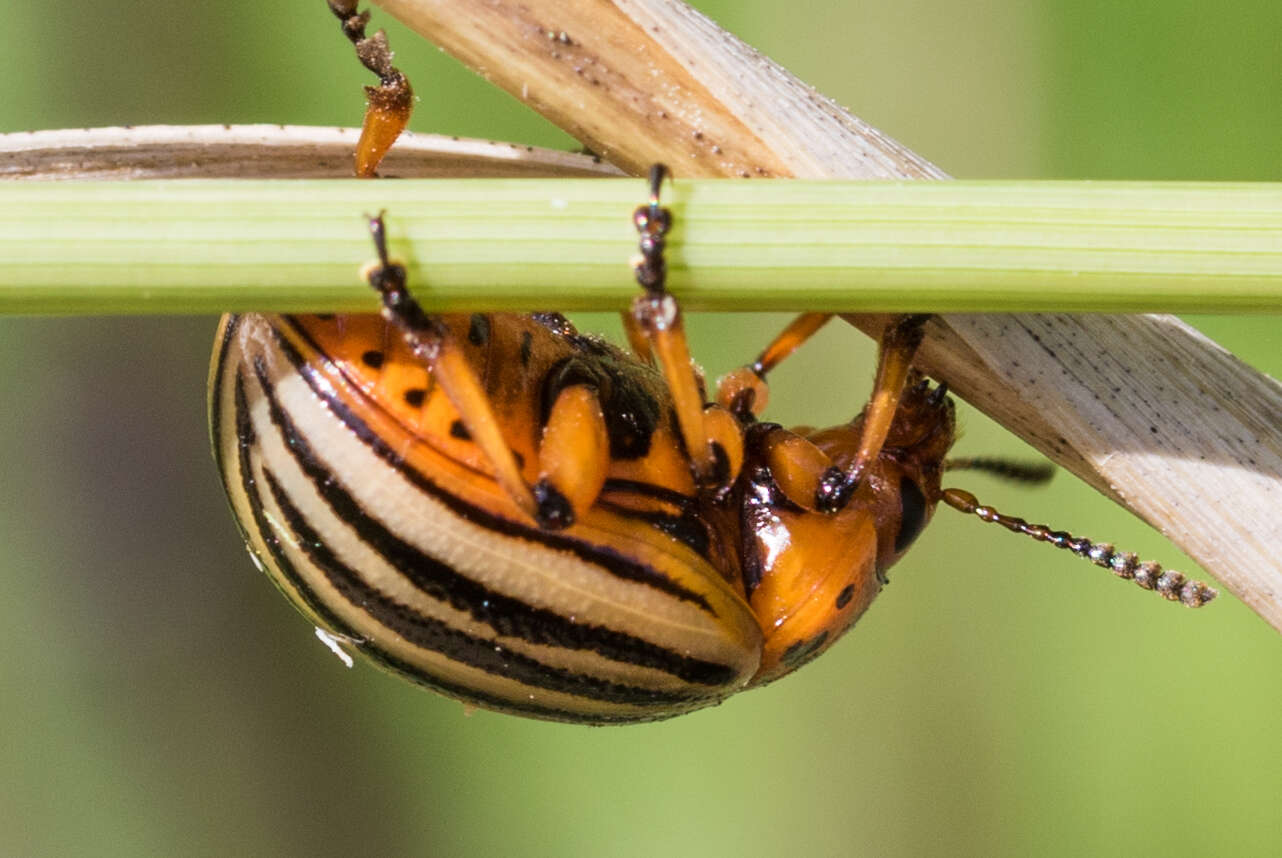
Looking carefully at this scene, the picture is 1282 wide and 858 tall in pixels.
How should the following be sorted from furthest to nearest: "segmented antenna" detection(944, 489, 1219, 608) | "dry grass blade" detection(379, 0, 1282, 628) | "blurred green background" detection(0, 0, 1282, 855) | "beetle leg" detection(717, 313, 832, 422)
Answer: "blurred green background" detection(0, 0, 1282, 855)
"beetle leg" detection(717, 313, 832, 422)
"segmented antenna" detection(944, 489, 1219, 608)
"dry grass blade" detection(379, 0, 1282, 628)

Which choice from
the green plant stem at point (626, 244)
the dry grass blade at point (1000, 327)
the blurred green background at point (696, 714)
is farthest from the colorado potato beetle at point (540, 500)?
the blurred green background at point (696, 714)

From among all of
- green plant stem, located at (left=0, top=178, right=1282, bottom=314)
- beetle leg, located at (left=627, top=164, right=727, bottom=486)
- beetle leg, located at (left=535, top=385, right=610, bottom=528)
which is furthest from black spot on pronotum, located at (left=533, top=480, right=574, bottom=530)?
green plant stem, located at (left=0, top=178, right=1282, bottom=314)

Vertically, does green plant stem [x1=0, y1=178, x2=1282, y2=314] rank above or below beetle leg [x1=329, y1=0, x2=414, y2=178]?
below

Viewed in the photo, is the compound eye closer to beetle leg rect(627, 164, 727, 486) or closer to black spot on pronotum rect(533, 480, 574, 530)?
beetle leg rect(627, 164, 727, 486)

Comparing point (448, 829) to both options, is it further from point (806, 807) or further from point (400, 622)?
point (400, 622)

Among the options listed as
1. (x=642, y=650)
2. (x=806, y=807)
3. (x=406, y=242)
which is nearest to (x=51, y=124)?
(x=642, y=650)

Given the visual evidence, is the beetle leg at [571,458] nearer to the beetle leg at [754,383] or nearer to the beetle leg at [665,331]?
the beetle leg at [665,331]
